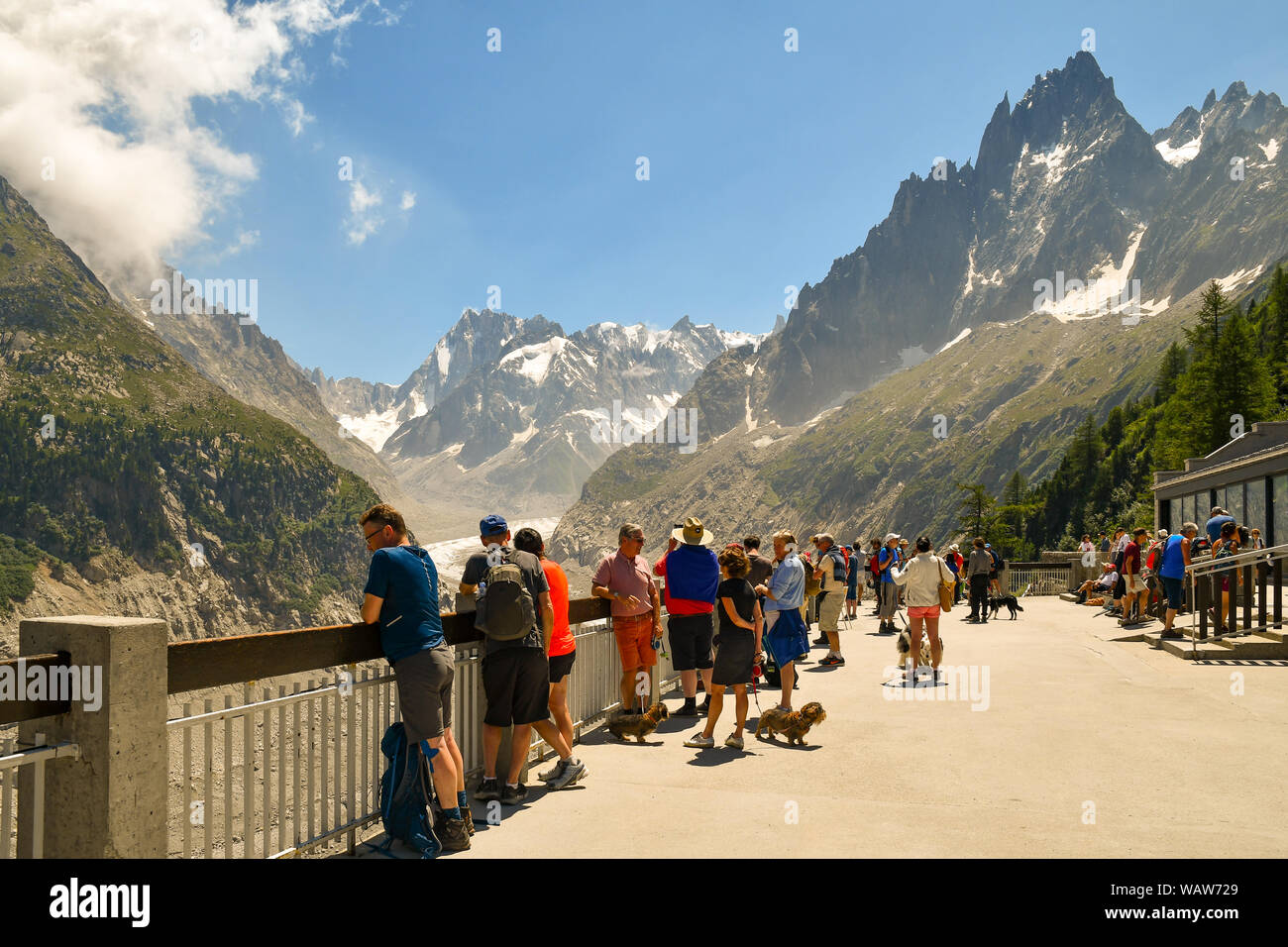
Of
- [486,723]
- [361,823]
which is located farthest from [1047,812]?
[361,823]

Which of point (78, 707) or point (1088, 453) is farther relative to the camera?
point (1088, 453)

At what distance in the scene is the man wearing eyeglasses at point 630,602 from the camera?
946 centimetres

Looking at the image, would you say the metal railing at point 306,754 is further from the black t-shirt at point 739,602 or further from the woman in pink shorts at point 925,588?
the woman in pink shorts at point 925,588

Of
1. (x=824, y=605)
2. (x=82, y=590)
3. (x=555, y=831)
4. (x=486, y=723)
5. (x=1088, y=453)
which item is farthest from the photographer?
(x=82, y=590)

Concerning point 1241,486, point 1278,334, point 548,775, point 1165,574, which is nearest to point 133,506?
point 1278,334

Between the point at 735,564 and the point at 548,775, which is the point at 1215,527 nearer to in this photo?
the point at 735,564

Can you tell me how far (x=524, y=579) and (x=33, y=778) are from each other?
3.46 metres

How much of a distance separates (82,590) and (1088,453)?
156394 mm

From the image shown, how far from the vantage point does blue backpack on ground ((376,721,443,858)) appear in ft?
18.3

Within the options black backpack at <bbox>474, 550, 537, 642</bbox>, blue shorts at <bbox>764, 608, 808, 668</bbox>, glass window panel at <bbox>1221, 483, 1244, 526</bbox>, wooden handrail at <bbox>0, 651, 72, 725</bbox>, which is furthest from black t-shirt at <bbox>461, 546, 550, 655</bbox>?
glass window panel at <bbox>1221, 483, 1244, 526</bbox>

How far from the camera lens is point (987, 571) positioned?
24625 millimetres
